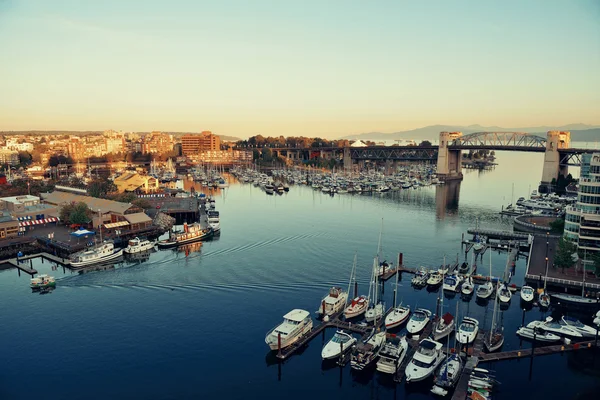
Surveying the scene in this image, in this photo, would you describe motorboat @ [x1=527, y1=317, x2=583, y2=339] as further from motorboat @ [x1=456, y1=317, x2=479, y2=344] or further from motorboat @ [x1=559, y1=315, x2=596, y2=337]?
motorboat @ [x1=456, y1=317, x2=479, y2=344]

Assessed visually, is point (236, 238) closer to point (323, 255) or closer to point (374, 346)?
point (323, 255)

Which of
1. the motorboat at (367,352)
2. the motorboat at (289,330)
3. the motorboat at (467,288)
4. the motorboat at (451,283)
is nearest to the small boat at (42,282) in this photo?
the motorboat at (289,330)

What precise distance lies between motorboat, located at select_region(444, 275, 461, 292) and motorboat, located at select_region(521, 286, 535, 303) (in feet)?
9.76

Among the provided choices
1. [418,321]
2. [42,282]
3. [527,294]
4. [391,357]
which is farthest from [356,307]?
[42,282]

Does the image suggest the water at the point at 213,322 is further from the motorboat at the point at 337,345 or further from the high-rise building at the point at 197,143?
the high-rise building at the point at 197,143

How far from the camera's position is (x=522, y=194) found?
2388 inches

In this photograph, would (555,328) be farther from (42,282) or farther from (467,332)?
(42,282)

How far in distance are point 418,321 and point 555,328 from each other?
17.1ft

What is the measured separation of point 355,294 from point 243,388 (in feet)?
26.9

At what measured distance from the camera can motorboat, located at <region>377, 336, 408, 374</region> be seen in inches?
579

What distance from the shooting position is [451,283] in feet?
73.6

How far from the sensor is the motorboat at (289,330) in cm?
1628

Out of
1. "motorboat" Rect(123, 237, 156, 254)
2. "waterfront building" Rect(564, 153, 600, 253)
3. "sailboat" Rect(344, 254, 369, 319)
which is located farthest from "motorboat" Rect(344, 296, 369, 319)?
"motorboat" Rect(123, 237, 156, 254)

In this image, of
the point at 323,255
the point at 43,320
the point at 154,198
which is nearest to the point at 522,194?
the point at 323,255
